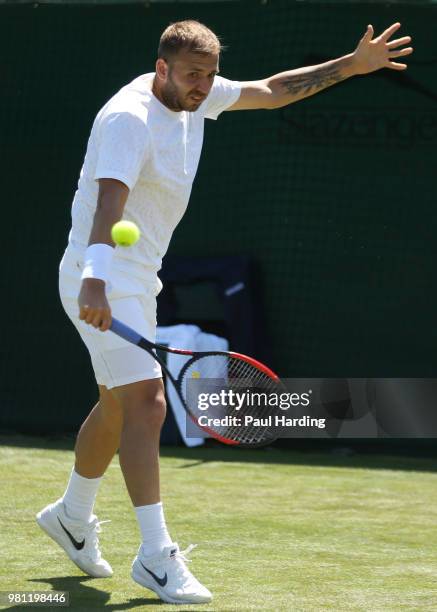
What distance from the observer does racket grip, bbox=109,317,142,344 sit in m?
3.33

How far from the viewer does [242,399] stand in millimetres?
3783

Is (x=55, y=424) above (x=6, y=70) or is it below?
below

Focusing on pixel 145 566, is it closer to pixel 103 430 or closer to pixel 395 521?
pixel 103 430

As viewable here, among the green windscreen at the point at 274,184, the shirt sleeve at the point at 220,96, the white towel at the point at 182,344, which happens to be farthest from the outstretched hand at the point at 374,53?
the white towel at the point at 182,344

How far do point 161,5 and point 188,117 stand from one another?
3627mm

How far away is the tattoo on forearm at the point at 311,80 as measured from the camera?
412cm

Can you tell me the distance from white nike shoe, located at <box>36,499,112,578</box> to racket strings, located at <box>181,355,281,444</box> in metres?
0.49

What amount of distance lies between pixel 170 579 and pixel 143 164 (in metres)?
1.14

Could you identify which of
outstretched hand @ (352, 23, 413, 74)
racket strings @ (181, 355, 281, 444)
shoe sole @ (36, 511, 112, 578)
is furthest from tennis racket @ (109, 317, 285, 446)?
outstretched hand @ (352, 23, 413, 74)

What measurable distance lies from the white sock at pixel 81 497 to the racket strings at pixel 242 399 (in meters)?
0.39

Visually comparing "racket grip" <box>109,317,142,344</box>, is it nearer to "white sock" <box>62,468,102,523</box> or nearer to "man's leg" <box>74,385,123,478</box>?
"man's leg" <box>74,385,123,478</box>

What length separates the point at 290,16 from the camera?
22.5ft

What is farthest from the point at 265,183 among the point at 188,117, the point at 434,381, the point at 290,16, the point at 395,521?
the point at 188,117

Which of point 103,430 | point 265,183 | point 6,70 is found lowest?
point 103,430
